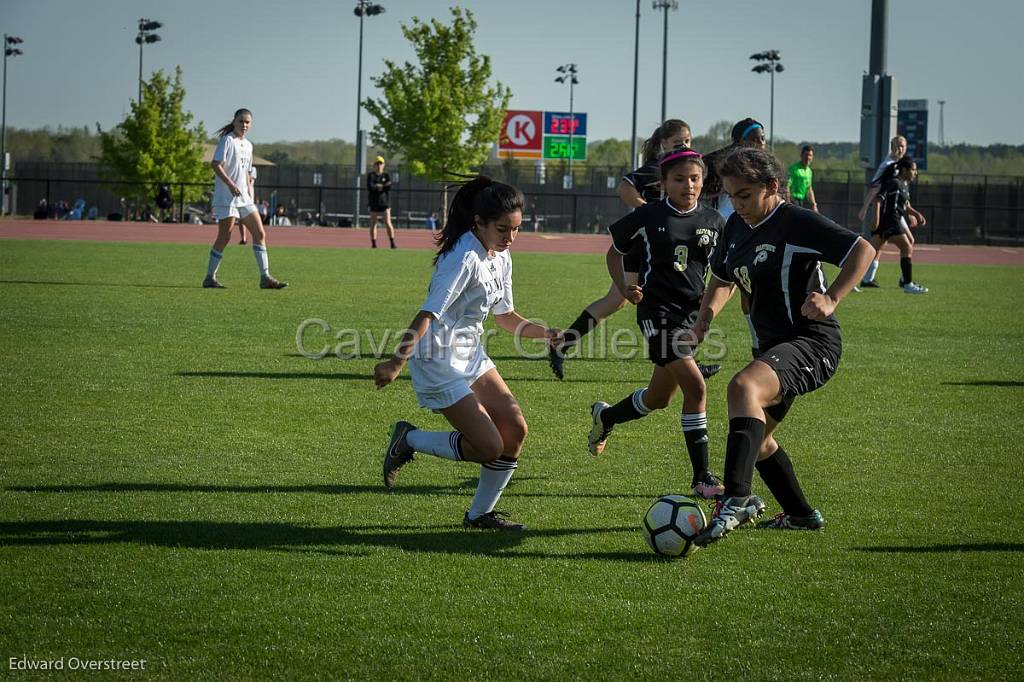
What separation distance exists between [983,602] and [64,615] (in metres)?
3.27

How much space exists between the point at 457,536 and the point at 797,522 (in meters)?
1.55

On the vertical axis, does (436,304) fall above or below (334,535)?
above

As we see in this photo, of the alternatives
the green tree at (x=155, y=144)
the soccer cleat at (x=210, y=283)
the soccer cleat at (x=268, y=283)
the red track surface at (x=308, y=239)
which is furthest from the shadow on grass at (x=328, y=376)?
the green tree at (x=155, y=144)

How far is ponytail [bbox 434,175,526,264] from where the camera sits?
17.7 ft

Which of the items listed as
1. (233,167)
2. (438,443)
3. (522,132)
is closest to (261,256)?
(233,167)

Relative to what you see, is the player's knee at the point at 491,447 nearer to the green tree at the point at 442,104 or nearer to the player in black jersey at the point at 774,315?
the player in black jersey at the point at 774,315

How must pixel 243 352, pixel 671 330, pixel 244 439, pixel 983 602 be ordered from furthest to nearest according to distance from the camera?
pixel 243 352, pixel 244 439, pixel 671 330, pixel 983 602

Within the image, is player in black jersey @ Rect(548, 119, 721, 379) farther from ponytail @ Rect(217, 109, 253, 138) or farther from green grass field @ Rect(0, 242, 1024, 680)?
ponytail @ Rect(217, 109, 253, 138)

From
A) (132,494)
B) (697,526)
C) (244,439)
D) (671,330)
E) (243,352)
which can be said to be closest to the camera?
(697,526)

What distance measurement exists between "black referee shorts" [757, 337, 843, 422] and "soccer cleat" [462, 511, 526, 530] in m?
1.24

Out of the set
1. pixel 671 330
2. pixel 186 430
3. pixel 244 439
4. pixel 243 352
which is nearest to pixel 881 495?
pixel 671 330

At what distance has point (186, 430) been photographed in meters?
7.50

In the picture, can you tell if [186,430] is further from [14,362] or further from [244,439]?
[14,362]

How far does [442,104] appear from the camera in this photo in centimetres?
5453
